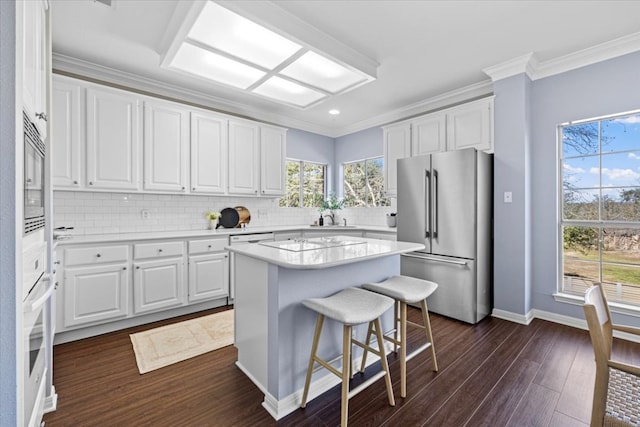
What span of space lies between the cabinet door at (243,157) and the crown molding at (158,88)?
0.40m

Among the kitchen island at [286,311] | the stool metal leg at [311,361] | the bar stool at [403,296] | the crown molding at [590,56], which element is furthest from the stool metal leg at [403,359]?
the crown molding at [590,56]

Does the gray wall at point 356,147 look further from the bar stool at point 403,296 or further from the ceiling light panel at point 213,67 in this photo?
the bar stool at point 403,296

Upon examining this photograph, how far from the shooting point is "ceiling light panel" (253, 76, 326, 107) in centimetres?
293

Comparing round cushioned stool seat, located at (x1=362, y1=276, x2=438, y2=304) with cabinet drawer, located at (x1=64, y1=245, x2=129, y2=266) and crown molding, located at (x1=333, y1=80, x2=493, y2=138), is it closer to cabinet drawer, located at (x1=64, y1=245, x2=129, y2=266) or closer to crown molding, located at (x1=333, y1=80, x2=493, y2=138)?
cabinet drawer, located at (x1=64, y1=245, x2=129, y2=266)

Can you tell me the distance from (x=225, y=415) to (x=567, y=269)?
3608 mm

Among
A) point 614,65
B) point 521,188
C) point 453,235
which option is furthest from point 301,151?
point 614,65

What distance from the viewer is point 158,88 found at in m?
3.62

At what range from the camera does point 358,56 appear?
2.88 meters

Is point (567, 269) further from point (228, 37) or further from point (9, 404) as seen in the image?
point (9, 404)

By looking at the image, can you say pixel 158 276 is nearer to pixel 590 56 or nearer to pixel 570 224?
pixel 570 224

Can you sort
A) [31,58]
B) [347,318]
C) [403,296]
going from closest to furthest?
1. [31,58]
2. [347,318]
3. [403,296]

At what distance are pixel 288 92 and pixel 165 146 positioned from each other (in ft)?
5.23

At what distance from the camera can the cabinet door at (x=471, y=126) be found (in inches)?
135

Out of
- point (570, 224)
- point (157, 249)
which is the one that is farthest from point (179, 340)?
point (570, 224)
